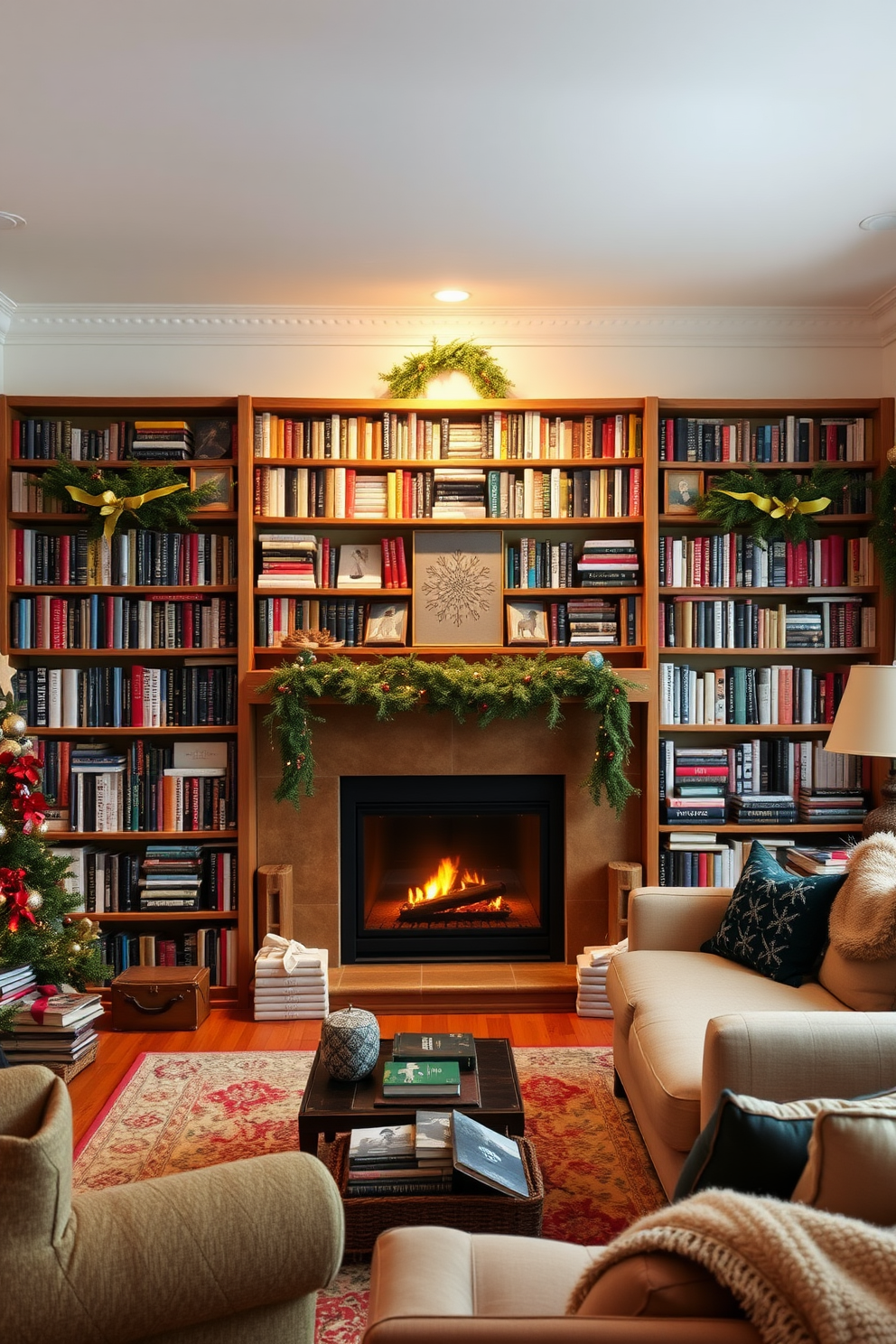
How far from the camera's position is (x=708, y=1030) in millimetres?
2189

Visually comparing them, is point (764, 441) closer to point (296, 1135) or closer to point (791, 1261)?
point (296, 1135)

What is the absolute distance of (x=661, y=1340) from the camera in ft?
3.28

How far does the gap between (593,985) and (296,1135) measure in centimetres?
144

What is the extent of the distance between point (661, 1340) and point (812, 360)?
168 inches

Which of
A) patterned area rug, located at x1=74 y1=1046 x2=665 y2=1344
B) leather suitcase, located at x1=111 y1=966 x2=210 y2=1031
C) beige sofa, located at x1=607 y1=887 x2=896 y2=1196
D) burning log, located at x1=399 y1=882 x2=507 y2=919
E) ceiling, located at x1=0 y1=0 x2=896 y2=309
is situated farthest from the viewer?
burning log, located at x1=399 y1=882 x2=507 y2=919

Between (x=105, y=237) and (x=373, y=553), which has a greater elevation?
(x=105, y=237)

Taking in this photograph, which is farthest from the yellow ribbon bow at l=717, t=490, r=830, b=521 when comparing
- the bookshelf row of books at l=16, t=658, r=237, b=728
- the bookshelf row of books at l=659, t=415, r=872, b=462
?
the bookshelf row of books at l=16, t=658, r=237, b=728

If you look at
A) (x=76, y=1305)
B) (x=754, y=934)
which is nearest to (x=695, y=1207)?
(x=76, y=1305)

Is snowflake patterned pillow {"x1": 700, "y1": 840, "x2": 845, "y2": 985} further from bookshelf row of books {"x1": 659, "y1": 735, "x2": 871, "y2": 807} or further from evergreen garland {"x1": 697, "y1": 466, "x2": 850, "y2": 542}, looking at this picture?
evergreen garland {"x1": 697, "y1": 466, "x2": 850, "y2": 542}

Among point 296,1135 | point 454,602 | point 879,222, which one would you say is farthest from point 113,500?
point 879,222

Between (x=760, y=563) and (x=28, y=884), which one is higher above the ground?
(x=760, y=563)

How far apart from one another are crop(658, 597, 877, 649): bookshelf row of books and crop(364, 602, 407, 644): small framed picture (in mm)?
1119

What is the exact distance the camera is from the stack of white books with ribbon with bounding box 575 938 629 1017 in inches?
159

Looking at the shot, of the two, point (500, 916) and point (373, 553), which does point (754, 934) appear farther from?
point (373, 553)
